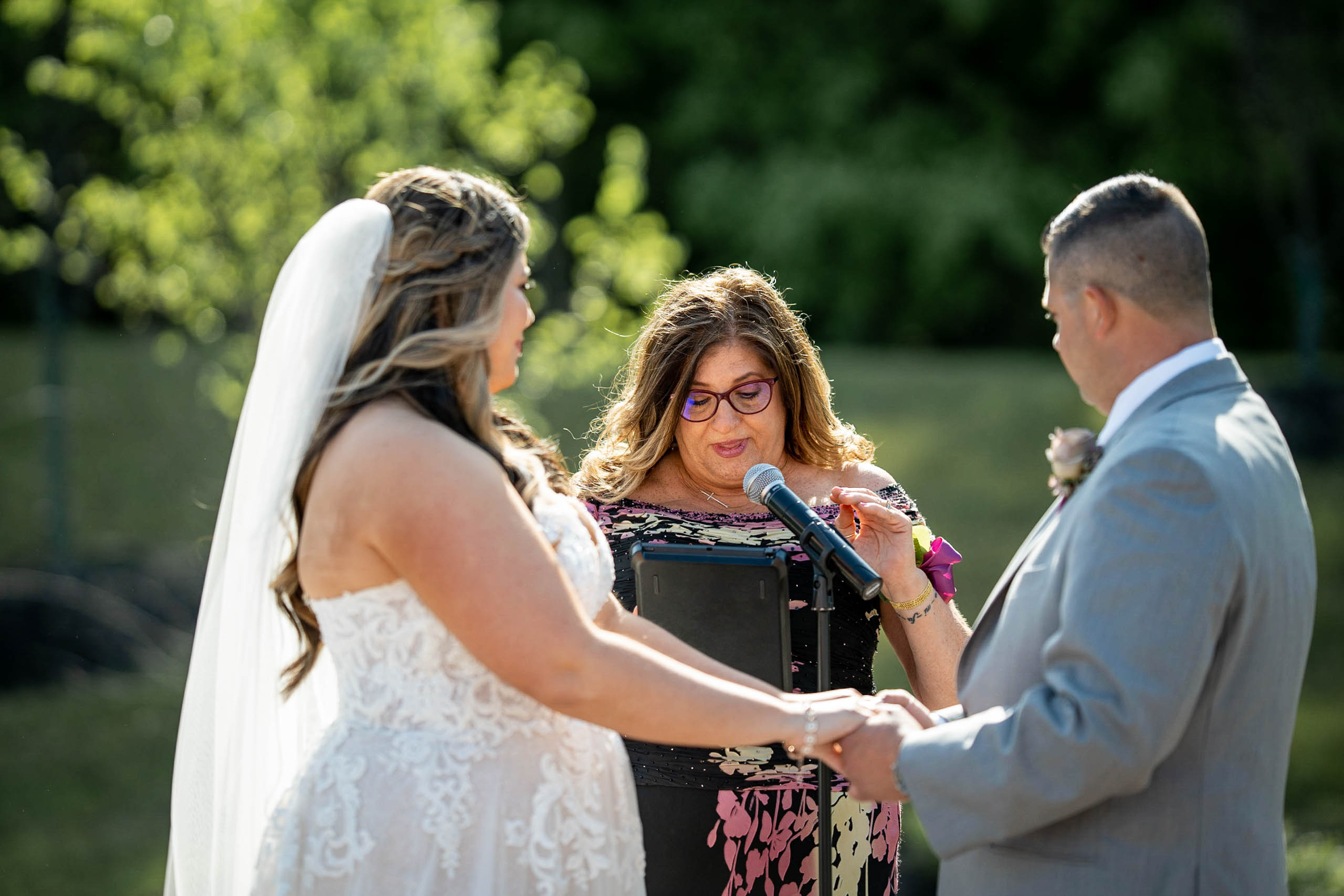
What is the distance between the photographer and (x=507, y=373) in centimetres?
272

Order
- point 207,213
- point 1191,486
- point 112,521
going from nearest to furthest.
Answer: point 1191,486, point 207,213, point 112,521

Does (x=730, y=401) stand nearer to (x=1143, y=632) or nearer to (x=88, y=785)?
(x=1143, y=632)

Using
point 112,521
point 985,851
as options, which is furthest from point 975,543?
point 985,851

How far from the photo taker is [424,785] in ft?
8.31

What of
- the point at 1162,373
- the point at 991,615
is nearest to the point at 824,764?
the point at 991,615

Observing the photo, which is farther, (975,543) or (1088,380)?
(975,543)

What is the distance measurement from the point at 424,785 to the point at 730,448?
1.45 m

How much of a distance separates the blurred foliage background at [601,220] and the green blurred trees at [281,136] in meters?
0.03

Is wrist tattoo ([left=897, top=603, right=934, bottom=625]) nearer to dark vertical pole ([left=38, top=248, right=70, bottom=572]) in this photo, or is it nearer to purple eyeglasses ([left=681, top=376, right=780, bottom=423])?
purple eyeglasses ([left=681, top=376, right=780, bottom=423])

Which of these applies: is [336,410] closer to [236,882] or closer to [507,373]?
[507,373]

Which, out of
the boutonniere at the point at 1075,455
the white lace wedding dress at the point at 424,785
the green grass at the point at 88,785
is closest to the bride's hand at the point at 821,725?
the white lace wedding dress at the point at 424,785

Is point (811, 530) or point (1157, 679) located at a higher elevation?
point (811, 530)

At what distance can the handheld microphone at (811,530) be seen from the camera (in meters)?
2.74

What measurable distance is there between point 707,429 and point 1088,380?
1342 mm
